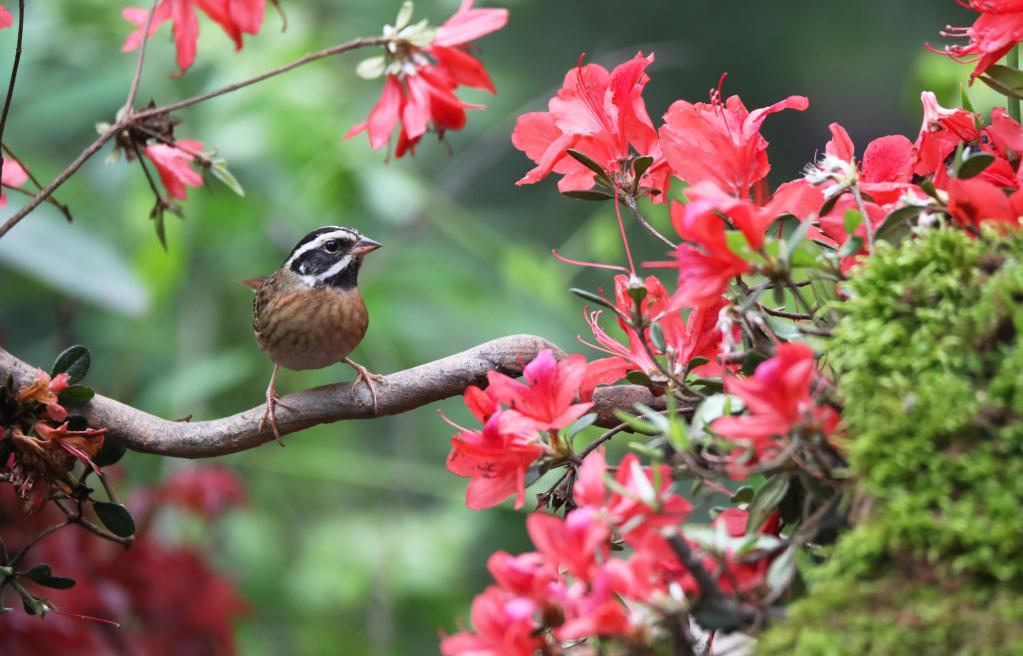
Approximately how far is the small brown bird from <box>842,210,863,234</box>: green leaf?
1.28 metres

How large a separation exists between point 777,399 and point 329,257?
1540mm

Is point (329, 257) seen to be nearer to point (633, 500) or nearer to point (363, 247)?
point (363, 247)

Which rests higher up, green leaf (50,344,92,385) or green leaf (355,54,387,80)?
green leaf (355,54,387,80)

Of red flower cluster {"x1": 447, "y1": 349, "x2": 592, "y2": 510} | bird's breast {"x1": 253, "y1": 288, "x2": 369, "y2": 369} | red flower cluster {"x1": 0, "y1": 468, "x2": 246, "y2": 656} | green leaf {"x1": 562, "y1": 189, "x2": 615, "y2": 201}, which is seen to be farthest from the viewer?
red flower cluster {"x1": 0, "y1": 468, "x2": 246, "y2": 656}

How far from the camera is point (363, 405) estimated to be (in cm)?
137

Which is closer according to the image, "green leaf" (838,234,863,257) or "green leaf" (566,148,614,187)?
"green leaf" (838,234,863,257)

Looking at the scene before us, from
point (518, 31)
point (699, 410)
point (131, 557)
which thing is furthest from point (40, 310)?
point (699, 410)

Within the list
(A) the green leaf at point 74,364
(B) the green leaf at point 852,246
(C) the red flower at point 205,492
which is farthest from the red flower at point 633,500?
(C) the red flower at point 205,492

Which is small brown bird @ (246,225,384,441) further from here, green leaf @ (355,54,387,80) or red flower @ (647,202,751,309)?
red flower @ (647,202,751,309)

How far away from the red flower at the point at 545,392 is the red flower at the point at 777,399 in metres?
0.21

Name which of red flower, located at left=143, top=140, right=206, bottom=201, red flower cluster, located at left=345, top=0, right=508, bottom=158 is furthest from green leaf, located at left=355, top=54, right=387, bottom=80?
red flower, located at left=143, top=140, right=206, bottom=201

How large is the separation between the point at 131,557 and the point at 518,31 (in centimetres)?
461

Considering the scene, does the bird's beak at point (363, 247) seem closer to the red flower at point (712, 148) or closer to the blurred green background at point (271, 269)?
the blurred green background at point (271, 269)

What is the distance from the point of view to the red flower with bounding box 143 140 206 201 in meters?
1.48
